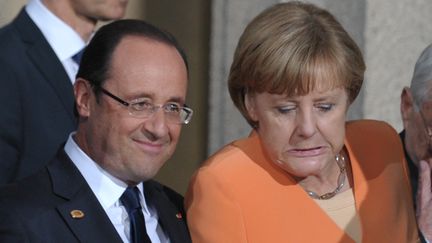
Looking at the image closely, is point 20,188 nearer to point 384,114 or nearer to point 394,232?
point 394,232

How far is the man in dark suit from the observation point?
153 inches

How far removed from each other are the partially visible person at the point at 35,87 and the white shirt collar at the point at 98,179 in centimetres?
68

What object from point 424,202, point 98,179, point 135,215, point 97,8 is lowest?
point 424,202

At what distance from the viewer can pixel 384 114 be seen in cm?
591

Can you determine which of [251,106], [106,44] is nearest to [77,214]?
[106,44]

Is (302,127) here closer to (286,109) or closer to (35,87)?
(286,109)

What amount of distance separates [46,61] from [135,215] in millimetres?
1052

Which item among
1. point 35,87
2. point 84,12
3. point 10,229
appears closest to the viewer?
point 10,229

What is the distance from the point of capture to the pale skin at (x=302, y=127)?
168 inches

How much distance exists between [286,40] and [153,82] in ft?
1.67

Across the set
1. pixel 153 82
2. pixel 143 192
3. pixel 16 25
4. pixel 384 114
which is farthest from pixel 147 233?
pixel 384 114

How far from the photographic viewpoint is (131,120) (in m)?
3.95

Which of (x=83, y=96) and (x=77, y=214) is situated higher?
(x=83, y=96)

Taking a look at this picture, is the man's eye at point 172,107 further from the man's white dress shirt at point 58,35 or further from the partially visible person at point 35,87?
the man's white dress shirt at point 58,35
